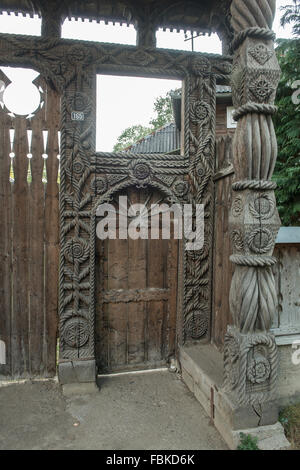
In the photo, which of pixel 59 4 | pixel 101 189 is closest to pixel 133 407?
pixel 101 189

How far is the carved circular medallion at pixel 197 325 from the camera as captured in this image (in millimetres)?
3875

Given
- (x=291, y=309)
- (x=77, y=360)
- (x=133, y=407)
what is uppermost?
(x=291, y=309)

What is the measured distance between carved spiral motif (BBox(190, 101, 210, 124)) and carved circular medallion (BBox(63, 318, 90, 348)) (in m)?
2.56

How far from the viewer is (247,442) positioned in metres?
2.49

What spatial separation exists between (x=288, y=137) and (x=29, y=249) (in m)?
4.58

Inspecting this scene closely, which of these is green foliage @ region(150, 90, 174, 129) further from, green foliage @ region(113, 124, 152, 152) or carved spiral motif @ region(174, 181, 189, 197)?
carved spiral motif @ region(174, 181, 189, 197)

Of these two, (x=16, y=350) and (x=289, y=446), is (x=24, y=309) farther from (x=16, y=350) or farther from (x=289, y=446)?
(x=289, y=446)

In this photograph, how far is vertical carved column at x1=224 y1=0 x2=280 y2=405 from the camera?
253cm

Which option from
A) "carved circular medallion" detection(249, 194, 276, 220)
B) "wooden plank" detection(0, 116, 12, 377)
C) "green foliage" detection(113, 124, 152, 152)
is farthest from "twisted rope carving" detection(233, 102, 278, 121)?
"green foliage" detection(113, 124, 152, 152)

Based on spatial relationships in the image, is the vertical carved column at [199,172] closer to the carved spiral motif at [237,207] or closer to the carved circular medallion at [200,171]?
the carved circular medallion at [200,171]

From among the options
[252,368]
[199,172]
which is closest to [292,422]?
[252,368]

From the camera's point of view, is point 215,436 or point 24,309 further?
point 24,309

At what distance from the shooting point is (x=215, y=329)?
3.78 m

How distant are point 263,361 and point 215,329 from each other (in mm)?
1164
